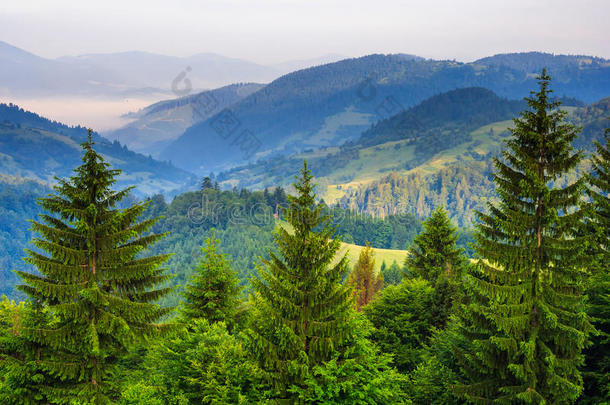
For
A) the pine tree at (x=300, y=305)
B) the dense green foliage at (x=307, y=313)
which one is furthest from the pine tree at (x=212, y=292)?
the pine tree at (x=300, y=305)

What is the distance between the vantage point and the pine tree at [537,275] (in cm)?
1884

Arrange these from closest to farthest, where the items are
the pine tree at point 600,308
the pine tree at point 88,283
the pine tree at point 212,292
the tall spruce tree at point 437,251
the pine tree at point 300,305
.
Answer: the pine tree at point 88,283, the pine tree at point 600,308, the pine tree at point 300,305, the pine tree at point 212,292, the tall spruce tree at point 437,251

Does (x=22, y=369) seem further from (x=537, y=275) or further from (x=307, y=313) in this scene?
(x=537, y=275)

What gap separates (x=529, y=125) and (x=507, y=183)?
2.78m

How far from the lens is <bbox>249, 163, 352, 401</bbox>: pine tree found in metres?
21.1

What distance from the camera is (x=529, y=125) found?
787 inches

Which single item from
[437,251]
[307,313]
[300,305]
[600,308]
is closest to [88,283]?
[300,305]

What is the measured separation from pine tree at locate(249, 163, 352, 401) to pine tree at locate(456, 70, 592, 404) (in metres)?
6.37

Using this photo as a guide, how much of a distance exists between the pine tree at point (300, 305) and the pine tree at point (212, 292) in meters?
11.6

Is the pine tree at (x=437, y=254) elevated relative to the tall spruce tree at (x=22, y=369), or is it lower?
elevated

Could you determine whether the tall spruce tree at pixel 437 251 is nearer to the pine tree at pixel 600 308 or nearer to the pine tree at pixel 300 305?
the pine tree at pixel 600 308

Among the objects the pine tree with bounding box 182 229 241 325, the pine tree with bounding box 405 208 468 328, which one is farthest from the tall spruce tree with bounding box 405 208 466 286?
the pine tree with bounding box 182 229 241 325

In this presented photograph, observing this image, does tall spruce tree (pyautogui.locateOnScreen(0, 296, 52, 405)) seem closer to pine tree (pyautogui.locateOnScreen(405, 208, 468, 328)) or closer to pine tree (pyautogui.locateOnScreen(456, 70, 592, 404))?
pine tree (pyautogui.locateOnScreen(456, 70, 592, 404))

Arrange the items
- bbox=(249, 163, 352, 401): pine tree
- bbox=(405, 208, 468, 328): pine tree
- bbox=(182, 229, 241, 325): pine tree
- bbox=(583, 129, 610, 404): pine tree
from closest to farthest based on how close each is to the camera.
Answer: bbox=(583, 129, 610, 404): pine tree
bbox=(249, 163, 352, 401): pine tree
bbox=(182, 229, 241, 325): pine tree
bbox=(405, 208, 468, 328): pine tree
